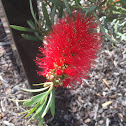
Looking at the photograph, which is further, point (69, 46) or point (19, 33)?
point (19, 33)

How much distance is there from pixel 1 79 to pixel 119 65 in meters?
1.05

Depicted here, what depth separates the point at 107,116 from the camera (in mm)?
1255

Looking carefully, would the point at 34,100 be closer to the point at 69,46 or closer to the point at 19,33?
the point at 69,46

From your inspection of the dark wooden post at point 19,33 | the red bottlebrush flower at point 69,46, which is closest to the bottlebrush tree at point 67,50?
the red bottlebrush flower at point 69,46

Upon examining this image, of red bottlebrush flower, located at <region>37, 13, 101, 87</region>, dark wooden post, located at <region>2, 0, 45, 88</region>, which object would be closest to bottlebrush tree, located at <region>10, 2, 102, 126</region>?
red bottlebrush flower, located at <region>37, 13, 101, 87</region>

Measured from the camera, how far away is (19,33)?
688 millimetres

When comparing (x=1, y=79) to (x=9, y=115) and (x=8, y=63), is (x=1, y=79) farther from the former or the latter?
(x=9, y=115)

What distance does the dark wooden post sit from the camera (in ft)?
1.96

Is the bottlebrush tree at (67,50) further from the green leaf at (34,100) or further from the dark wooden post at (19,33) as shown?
the dark wooden post at (19,33)

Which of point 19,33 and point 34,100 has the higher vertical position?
point 19,33

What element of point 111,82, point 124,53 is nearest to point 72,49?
point 111,82

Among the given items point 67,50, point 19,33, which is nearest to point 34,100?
point 67,50

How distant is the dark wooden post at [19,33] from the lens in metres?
0.60

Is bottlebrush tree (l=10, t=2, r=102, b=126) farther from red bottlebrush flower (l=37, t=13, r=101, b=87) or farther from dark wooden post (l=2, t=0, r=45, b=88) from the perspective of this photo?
dark wooden post (l=2, t=0, r=45, b=88)
